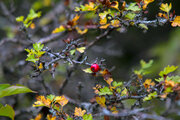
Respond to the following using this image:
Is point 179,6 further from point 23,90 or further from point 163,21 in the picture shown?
point 23,90

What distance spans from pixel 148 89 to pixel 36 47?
0.56 m

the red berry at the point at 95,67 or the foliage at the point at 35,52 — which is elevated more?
the foliage at the point at 35,52

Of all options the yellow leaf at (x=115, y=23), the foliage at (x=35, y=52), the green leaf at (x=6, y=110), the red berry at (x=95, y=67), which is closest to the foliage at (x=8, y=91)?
the green leaf at (x=6, y=110)

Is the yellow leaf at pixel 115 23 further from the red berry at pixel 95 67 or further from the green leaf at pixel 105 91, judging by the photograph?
the green leaf at pixel 105 91

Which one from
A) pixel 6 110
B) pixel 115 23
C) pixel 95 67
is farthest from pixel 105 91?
pixel 6 110

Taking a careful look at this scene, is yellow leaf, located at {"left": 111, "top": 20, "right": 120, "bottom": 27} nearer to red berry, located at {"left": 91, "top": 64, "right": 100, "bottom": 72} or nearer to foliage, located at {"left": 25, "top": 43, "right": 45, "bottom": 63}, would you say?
red berry, located at {"left": 91, "top": 64, "right": 100, "bottom": 72}

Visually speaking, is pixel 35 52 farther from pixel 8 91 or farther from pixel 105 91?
pixel 105 91

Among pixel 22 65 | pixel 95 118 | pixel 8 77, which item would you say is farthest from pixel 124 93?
pixel 8 77

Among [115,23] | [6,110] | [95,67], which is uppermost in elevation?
[115,23]

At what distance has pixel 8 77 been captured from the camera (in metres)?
1.90

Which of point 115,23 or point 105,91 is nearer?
point 105,91

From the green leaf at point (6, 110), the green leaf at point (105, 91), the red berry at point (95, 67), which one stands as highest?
the red berry at point (95, 67)

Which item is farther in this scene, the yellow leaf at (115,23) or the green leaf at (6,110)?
the yellow leaf at (115,23)

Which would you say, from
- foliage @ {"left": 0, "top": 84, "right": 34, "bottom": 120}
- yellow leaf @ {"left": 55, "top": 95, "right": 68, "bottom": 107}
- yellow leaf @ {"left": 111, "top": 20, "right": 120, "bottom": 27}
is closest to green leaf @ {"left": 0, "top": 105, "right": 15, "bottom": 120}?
foliage @ {"left": 0, "top": 84, "right": 34, "bottom": 120}
